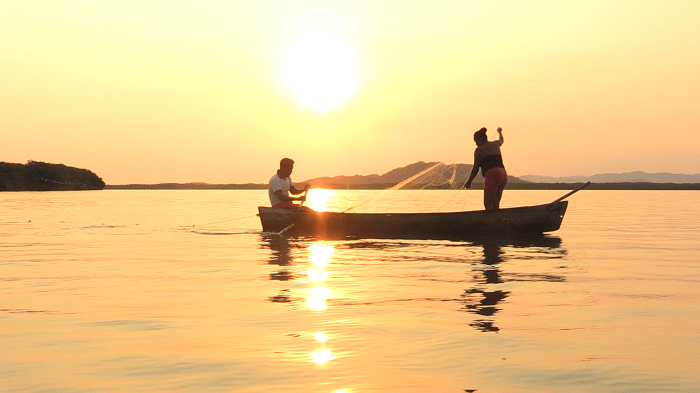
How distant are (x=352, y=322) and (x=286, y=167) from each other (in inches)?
496

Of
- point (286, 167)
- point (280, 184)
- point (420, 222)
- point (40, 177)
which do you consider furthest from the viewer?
point (40, 177)

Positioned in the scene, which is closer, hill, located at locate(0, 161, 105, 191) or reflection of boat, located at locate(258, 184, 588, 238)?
reflection of boat, located at locate(258, 184, 588, 238)

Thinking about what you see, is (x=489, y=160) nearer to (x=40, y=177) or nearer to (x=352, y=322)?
(x=352, y=322)

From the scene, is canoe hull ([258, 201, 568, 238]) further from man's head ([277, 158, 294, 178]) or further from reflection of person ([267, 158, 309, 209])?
man's head ([277, 158, 294, 178])

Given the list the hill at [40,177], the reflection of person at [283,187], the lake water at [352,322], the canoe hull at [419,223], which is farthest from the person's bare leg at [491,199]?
the hill at [40,177]

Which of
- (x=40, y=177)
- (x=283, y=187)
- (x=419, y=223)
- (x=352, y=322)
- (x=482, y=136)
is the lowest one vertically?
(x=352, y=322)

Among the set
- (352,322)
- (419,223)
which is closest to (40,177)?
(419,223)

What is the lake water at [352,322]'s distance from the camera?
5.95 metres

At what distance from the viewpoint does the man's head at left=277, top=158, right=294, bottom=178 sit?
2041 centimetres

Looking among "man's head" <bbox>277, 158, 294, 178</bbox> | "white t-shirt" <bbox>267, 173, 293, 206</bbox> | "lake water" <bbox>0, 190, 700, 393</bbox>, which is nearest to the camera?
"lake water" <bbox>0, 190, 700, 393</bbox>

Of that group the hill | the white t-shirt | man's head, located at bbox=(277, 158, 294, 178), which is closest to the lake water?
man's head, located at bbox=(277, 158, 294, 178)

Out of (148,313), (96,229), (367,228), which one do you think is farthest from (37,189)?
(148,313)

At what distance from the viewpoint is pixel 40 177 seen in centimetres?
12550

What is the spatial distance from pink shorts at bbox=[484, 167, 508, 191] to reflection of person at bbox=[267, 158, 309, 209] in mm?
5019
